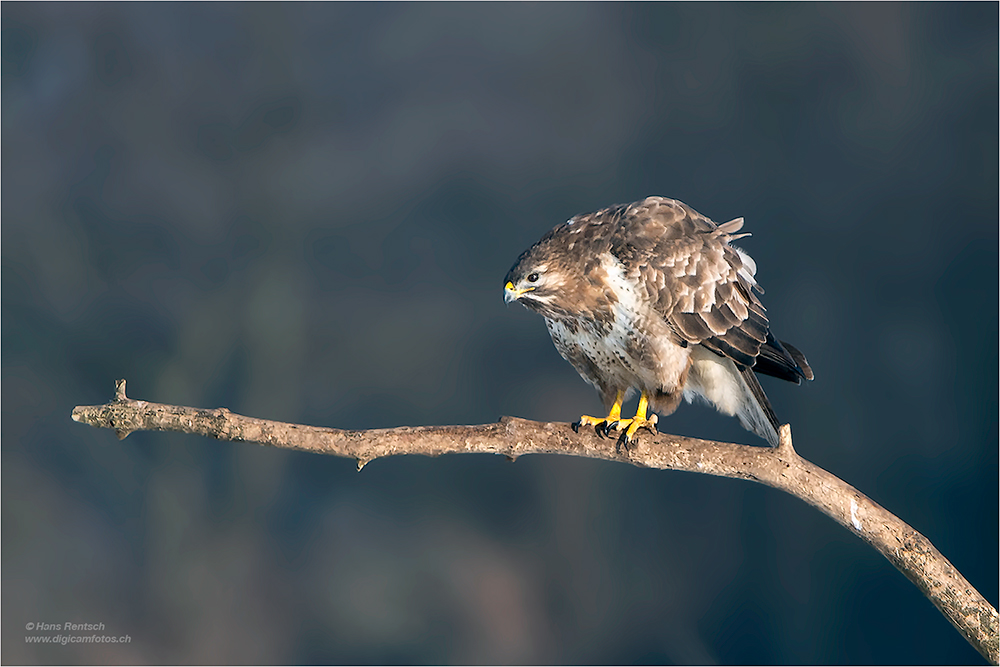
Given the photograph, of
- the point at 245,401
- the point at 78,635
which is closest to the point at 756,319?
the point at 245,401

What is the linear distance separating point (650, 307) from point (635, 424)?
30 centimetres

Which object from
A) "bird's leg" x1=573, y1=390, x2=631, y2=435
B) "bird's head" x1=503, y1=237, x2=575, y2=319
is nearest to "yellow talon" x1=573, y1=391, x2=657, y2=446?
"bird's leg" x1=573, y1=390, x2=631, y2=435

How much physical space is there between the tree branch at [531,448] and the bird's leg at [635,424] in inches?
3.0

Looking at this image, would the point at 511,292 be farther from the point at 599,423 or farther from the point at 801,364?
the point at 801,364

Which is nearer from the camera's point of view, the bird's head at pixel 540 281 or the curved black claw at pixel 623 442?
the bird's head at pixel 540 281

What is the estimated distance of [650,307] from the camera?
193 centimetres

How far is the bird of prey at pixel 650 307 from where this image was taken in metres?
1.86

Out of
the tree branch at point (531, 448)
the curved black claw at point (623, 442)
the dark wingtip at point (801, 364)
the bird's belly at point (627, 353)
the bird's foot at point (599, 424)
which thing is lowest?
the tree branch at point (531, 448)

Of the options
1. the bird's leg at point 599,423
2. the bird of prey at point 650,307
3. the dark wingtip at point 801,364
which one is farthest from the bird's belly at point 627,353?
the dark wingtip at point 801,364

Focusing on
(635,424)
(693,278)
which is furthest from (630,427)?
(693,278)

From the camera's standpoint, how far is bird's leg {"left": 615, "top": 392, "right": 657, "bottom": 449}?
1.97 metres

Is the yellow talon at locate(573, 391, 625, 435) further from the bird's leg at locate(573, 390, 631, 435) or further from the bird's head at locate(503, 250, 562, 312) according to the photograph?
the bird's head at locate(503, 250, 562, 312)

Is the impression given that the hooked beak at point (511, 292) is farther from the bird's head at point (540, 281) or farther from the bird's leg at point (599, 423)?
the bird's leg at point (599, 423)

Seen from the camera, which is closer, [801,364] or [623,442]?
[623,442]
